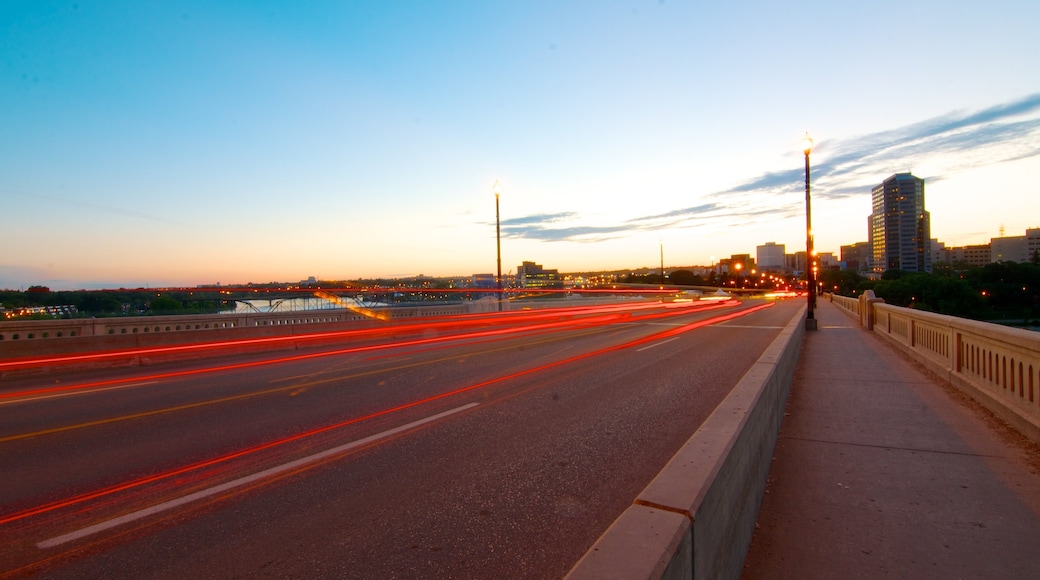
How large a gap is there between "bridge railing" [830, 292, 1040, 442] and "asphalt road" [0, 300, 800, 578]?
3703mm

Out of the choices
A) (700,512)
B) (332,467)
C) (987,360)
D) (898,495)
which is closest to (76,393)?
(332,467)

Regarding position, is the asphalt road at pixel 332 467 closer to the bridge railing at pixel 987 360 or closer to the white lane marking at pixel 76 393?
the white lane marking at pixel 76 393

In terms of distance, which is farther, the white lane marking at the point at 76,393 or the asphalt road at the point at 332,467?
the white lane marking at the point at 76,393

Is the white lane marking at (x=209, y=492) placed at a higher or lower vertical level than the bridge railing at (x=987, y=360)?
lower

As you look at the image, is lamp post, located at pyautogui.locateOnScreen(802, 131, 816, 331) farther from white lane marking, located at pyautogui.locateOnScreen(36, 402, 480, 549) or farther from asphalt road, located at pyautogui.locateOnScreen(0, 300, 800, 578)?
white lane marking, located at pyautogui.locateOnScreen(36, 402, 480, 549)

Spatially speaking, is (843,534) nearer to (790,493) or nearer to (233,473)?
(790,493)

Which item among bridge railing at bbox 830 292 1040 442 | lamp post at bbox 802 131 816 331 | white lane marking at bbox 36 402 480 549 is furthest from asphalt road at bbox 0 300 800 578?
lamp post at bbox 802 131 816 331

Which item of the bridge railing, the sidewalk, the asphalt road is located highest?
the bridge railing

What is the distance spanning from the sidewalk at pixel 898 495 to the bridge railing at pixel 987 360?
0.27m

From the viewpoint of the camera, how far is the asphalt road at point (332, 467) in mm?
3768

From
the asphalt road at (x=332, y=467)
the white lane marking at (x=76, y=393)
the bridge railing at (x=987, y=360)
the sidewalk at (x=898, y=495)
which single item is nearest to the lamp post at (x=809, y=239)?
the bridge railing at (x=987, y=360)

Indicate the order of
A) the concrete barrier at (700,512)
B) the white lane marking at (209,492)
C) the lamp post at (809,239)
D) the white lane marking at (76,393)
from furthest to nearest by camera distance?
the lamp post at (809,239) < the white lane marking at (76,393) < the white lane marking at (209,492) < the concrete barrier at (700,512)

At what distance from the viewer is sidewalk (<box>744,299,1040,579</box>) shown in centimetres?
382

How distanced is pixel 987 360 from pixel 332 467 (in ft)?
30.9
